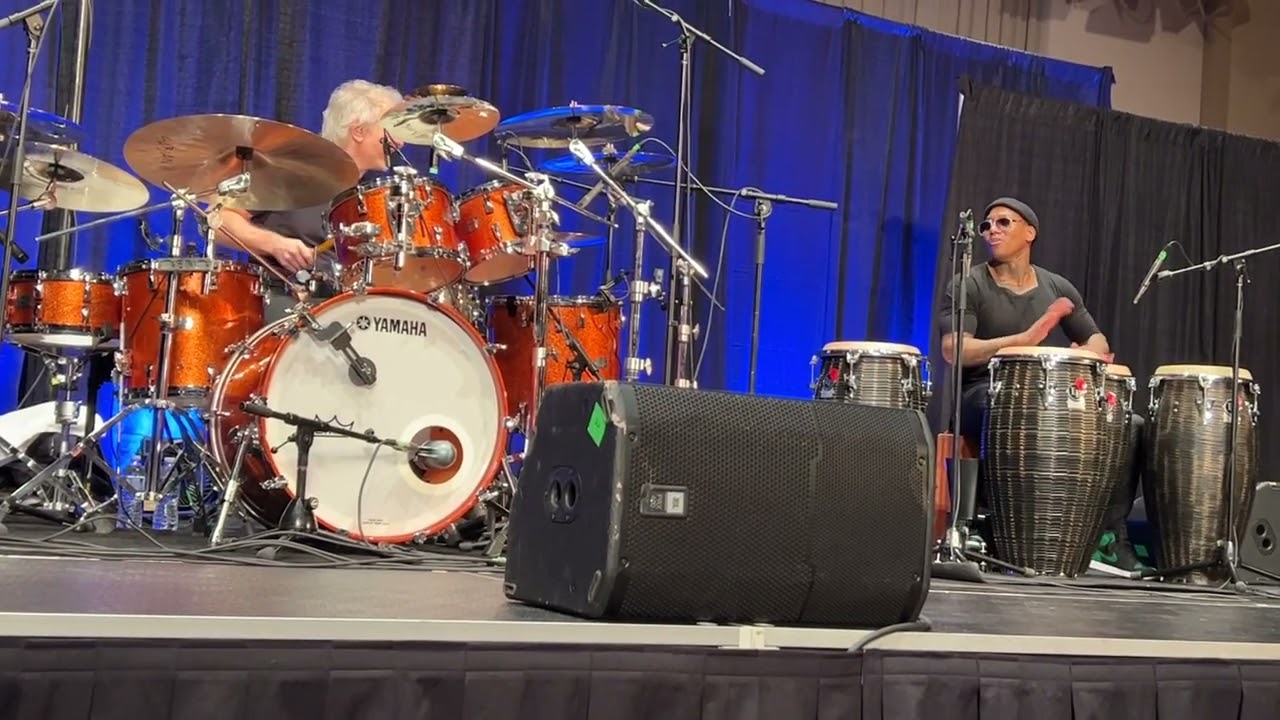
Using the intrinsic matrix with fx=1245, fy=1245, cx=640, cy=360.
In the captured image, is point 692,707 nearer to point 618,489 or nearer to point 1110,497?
point 618,489

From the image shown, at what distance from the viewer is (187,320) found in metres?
3.35

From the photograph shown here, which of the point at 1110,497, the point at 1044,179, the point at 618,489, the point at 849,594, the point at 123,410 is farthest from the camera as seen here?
the point at 1044,179

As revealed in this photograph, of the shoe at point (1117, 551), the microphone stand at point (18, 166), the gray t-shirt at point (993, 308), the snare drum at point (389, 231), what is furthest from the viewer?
the gray t-shirt at point (993, 308)

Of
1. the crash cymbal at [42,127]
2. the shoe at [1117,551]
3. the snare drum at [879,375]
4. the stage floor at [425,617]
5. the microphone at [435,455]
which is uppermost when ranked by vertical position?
the crash cymbal at [42,127]

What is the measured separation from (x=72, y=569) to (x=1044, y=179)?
5113 mm

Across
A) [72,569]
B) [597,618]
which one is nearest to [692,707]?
[597,618]

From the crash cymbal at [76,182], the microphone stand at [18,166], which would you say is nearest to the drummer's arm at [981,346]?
the crash cymbal at [76,182]

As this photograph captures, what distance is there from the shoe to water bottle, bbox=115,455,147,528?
325 centimetres

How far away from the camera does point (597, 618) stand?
1753 millimetres

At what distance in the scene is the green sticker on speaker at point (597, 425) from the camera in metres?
1.78

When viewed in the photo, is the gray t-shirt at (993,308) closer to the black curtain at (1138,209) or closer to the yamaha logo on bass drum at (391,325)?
the black curtain at (1138,209)

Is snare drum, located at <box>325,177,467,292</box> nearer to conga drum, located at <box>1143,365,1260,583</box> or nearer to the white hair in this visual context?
the white hair

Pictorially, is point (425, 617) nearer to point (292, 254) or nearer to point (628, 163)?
point (292, 254)

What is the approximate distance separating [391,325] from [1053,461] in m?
2.12
